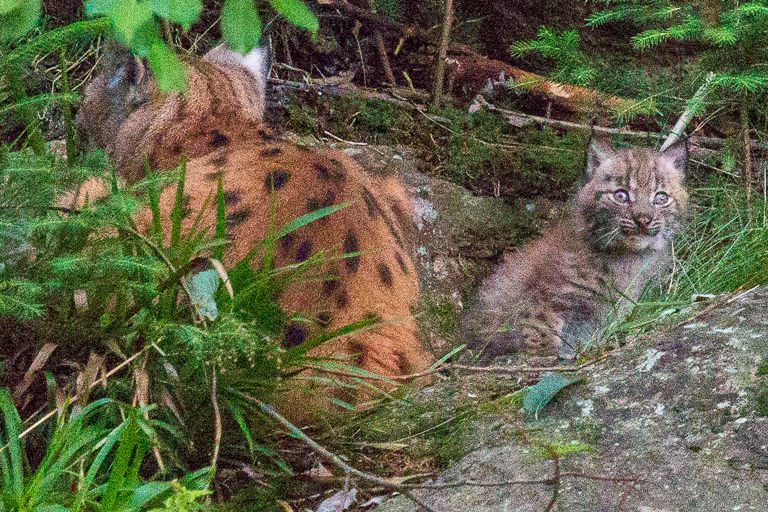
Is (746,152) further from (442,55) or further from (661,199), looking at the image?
(442,55)

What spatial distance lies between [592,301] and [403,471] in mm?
2733

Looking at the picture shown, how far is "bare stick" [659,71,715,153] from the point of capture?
19.3 feet

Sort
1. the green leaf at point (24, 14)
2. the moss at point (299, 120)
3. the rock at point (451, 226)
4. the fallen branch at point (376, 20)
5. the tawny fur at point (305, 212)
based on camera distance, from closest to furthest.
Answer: the green leaf at point (24, 14) → the tawny fur at point (305, 212) → the rock at point (451, 226) → the moss at point (299, 120) → the fallen branch at point (376, 20)

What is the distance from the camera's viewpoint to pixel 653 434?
3.09m

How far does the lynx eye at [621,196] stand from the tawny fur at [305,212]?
1.39 m

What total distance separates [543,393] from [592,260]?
264 cm

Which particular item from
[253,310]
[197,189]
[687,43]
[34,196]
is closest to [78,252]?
[34,196]

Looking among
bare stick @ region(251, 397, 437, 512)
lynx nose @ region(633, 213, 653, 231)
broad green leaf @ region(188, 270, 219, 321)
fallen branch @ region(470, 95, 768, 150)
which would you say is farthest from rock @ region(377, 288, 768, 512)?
fallen branch @ region(470, 95, 768, 150)

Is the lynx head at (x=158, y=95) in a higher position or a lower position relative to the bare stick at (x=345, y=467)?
higher

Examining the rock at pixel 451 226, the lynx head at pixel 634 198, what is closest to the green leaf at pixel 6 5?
the lynx head at pixel 634 198

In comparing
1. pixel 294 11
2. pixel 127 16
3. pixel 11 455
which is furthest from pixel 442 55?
pixel 127 16

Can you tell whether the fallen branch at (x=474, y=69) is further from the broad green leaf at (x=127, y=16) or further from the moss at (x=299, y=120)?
the broad green leaf at (x=127, y=16)

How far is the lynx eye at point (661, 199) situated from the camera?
5.93 meters

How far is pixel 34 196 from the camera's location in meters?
3.26
